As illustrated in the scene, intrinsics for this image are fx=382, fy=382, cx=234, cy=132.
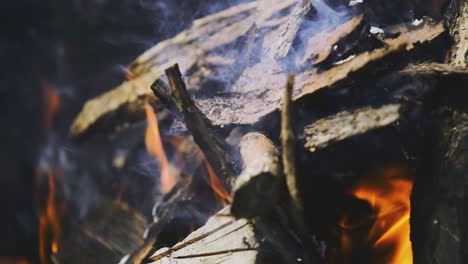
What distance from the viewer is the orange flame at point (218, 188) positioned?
2432mm

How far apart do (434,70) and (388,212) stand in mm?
839

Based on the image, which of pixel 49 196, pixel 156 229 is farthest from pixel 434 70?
pixel 49 196

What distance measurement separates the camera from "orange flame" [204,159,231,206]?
243 centimetres

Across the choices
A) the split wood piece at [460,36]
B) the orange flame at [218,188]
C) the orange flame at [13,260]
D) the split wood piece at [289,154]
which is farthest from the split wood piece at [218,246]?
the orange flame at [13,260]

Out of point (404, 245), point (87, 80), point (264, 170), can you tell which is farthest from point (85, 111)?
point (404, 245)

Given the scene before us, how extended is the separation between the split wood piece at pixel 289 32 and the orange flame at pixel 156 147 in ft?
3.48

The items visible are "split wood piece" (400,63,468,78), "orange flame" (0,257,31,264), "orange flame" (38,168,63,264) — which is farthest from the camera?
"orange flame" (0,257,31,264)

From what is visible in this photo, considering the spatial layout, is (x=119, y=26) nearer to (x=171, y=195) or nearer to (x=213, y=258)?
(x=171, y=195)

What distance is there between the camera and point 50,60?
3766 mm

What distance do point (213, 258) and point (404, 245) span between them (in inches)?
45.2

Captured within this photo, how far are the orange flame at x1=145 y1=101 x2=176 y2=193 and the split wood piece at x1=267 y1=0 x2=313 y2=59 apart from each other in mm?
1060

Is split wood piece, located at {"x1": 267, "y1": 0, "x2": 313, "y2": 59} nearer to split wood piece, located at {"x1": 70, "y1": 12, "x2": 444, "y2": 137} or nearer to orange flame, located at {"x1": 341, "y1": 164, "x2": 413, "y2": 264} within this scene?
split wood piece, located at {"x1": 70, "y1": 12, "x2": 444, "y2": 137}

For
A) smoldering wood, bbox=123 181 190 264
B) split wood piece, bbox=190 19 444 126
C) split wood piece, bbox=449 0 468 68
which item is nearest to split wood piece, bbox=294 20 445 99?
split wood piece, bbox=190 19 444 126

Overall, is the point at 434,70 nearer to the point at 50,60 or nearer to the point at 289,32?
the point at 289,32
